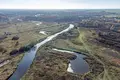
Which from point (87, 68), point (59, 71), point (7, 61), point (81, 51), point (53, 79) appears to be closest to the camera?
point (53, 79)

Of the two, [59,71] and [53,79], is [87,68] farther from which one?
[53,79]

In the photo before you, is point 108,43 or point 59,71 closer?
point 59,71

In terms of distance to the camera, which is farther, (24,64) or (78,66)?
(24,64)

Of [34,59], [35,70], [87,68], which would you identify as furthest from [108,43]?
[35,70]

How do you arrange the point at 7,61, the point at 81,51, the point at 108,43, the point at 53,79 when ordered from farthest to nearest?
the point at 108,43 < the point at 81,51 < the point at 7,61 < the point at 53,79

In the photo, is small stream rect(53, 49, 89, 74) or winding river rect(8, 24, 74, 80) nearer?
winding river rect(8, 24, 74, 80)

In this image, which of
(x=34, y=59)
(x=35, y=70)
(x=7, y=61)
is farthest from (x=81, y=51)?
(x=7, y=61)

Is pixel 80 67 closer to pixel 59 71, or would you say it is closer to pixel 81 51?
pixel 59 71

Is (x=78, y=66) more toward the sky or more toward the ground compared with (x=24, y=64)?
more toward the sky

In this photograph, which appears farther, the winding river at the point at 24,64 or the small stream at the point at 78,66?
the small stream at the point at 78,66
